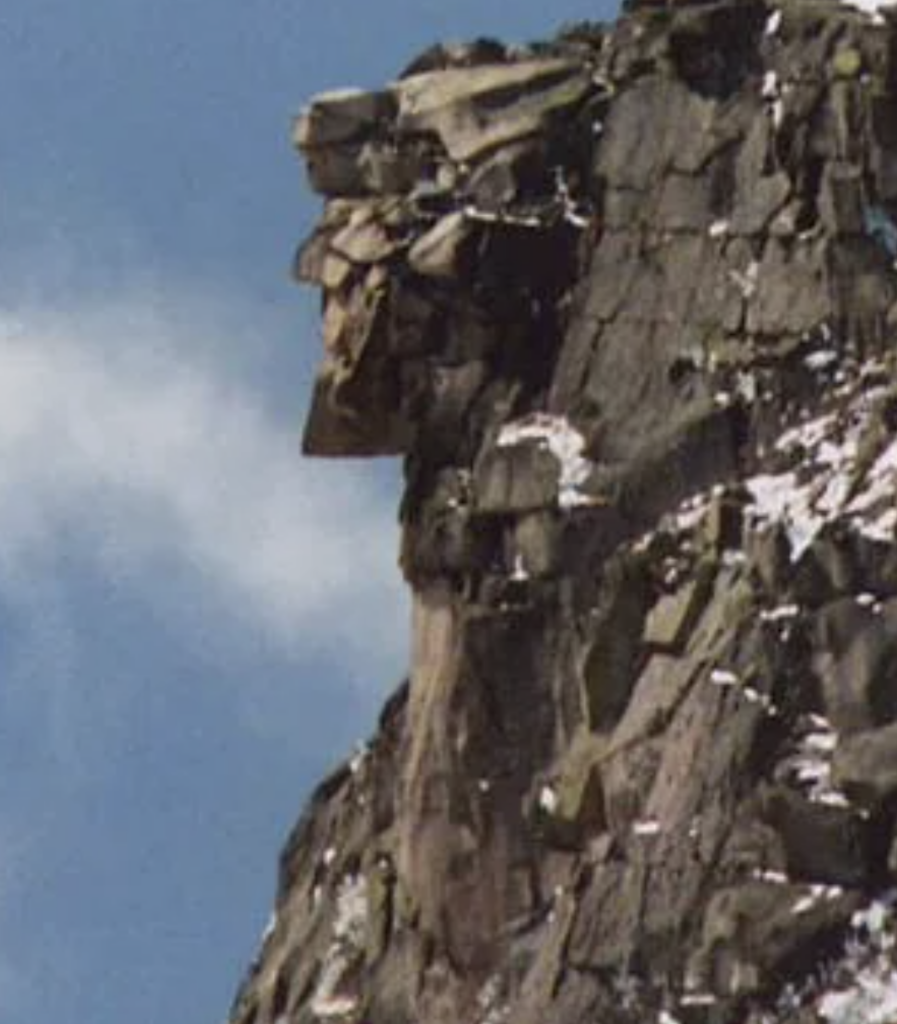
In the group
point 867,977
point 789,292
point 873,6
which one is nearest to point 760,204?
point 789,292

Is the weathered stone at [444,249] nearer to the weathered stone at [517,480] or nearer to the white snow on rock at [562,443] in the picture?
the white snow on rock at [562,443]

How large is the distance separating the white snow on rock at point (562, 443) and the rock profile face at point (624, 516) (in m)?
0.05

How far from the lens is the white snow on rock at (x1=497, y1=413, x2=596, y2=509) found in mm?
61312

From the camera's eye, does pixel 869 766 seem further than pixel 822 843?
Yes

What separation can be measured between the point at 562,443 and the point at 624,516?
162 centimetres

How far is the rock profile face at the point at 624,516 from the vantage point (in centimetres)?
5641

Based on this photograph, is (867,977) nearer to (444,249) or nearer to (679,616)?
(679,616)

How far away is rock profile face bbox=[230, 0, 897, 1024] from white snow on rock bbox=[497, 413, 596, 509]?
5 cm

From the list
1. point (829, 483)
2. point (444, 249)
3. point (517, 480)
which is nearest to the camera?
point (829, 483)

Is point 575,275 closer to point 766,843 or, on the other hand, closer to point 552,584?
point 552,584

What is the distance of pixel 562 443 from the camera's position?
6209 centimetres

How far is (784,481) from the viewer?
59.5 metres

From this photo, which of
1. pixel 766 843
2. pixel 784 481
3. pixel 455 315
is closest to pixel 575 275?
pixel 455 315

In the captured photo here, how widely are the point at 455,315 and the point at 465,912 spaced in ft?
23.4
